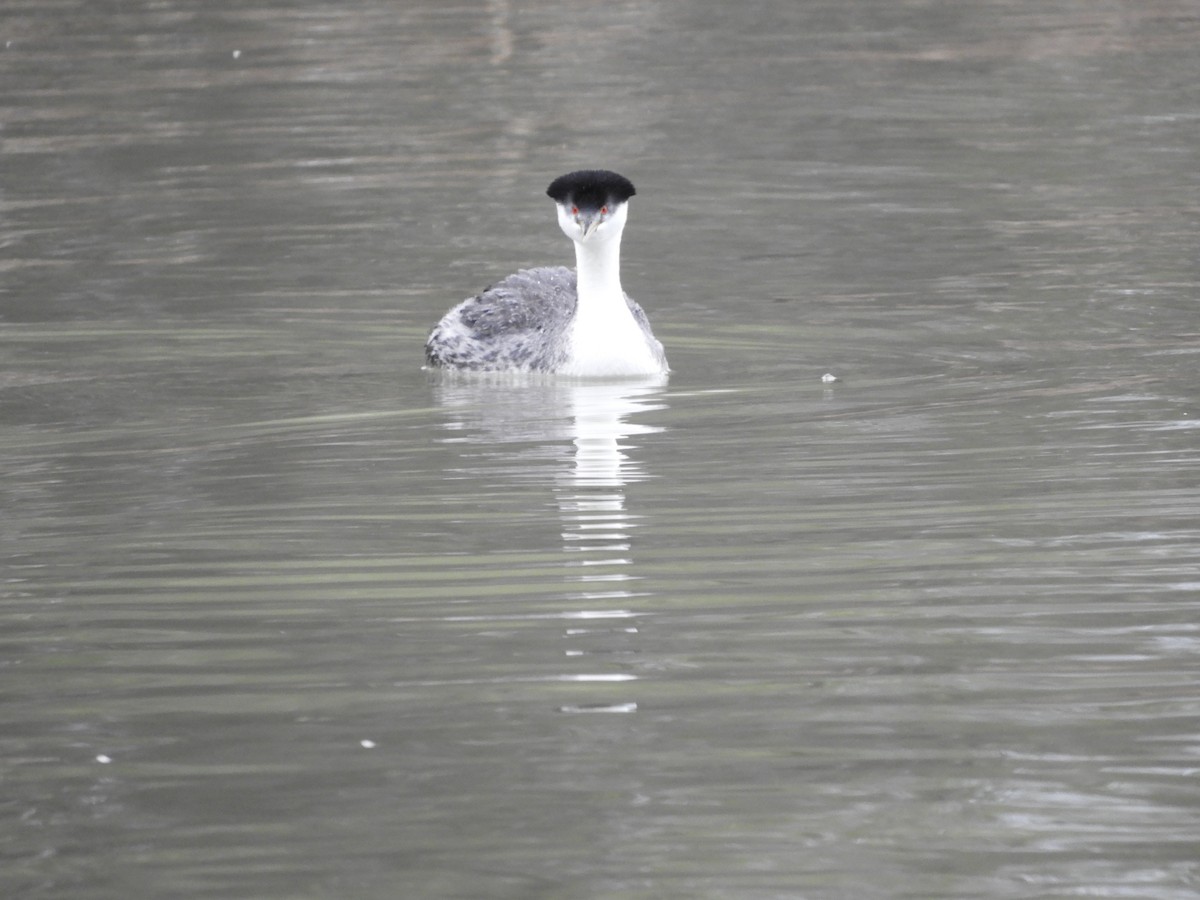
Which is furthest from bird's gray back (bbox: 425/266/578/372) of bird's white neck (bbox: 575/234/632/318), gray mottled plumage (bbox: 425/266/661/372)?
bird's white neck (bbox: 575/234/632/318)

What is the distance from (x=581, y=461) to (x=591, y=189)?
2.94m

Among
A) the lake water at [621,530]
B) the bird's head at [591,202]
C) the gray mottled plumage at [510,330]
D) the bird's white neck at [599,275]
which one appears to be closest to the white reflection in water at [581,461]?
the lake water at [621,530]

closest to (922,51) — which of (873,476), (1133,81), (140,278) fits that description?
(1133,81)

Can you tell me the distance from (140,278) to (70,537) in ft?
25.7

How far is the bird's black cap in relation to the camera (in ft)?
40.5

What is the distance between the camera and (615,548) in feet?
26.0

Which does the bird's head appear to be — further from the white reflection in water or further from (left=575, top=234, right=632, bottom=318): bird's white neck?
the white reflection in water

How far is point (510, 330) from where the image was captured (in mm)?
13602

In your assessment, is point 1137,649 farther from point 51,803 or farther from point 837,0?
point 837,0

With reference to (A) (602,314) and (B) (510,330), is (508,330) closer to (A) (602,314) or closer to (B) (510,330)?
(B) (510,330)

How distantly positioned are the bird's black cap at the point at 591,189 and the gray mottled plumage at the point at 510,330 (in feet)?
2.61

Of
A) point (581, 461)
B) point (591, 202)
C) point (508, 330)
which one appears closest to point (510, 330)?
point (508, 330)

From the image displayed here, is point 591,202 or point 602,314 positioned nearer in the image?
point 591,202

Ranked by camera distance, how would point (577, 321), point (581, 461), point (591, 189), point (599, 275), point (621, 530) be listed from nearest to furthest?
point (621, 530)
point (581, 461)
point (591, 189)
point (599, 275)
point (577, 321)
